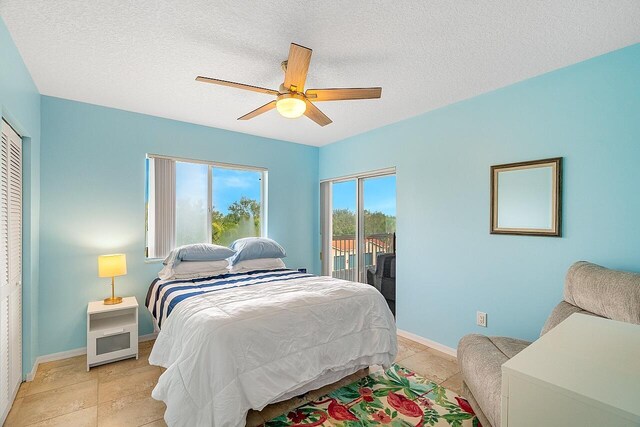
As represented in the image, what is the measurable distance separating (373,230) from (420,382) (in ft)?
6.58

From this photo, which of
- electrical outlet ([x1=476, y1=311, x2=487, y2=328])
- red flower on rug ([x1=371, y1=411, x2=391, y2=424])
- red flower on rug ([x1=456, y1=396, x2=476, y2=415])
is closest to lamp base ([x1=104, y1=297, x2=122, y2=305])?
red flower on rug ([x1=371, y1=411, x2=391, y2=424])

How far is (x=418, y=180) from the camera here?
→ 3.45 m

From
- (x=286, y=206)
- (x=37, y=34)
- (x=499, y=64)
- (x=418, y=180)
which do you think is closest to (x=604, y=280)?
(x=499, y=64)

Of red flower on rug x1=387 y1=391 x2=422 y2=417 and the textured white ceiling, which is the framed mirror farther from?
red flower on rug x1=387 y1=391 x2=422 y2=417

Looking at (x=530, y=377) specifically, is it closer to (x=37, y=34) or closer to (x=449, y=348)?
(x=449, y=348)

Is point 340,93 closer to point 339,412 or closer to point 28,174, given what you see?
point 339,412

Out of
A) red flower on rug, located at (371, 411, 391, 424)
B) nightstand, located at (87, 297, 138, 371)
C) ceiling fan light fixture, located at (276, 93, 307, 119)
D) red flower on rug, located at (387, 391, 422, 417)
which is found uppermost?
ceiling fan light fixture, located at (276, 93, 307, 119)

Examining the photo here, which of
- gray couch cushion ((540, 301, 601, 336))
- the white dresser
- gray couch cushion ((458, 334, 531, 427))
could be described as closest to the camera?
the white dresser

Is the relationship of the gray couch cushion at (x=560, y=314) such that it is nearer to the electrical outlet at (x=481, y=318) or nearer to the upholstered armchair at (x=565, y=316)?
the upholstered armchair at (x=565, y=316)

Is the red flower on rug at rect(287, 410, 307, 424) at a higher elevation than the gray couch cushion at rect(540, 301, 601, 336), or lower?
lower

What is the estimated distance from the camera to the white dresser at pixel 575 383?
67cm

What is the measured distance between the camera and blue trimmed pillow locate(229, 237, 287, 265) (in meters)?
3.56

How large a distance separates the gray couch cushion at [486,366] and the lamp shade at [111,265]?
122 inches

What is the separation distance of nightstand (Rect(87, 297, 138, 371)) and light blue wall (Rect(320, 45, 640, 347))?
9.50ft
